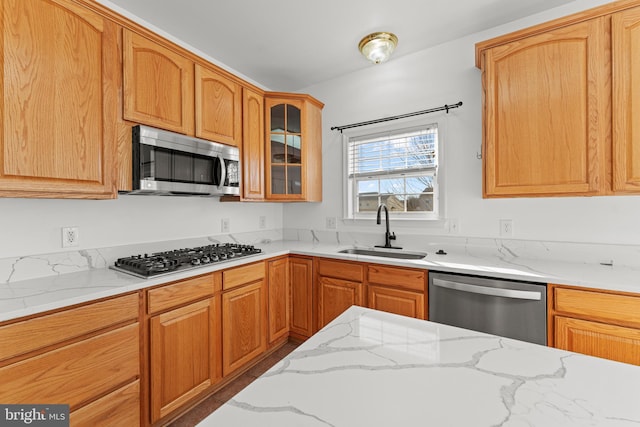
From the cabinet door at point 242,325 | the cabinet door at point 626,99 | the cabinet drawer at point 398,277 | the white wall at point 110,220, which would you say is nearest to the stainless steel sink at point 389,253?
the cabinet drawer at point 398,277

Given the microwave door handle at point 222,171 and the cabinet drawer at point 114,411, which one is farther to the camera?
the microwave door handle at point 222,171

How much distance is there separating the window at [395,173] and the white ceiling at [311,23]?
2.48 ft

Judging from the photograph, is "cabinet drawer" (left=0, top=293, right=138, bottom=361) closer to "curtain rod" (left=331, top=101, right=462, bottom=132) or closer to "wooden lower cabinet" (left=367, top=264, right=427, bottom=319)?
"wooden lower cabinet" (left=367, top=264, right=427, bottom=319)

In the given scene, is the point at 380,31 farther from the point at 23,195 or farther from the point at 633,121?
the point at 23,195

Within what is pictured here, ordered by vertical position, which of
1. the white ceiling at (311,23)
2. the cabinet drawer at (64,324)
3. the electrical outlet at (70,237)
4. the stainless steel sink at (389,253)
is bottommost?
the cabinet drawer at (64,324)

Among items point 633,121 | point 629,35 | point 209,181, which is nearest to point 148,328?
point 209,181

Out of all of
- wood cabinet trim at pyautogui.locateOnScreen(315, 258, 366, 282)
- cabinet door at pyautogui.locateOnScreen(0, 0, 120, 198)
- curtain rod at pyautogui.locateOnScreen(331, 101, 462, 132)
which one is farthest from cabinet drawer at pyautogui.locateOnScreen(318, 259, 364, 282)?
cabinet door at pyautogui.locateOnScreen(0, 0, 120, 198)

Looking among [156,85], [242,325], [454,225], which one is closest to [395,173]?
[454,225]

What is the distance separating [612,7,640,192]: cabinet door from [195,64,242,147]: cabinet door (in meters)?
2.49

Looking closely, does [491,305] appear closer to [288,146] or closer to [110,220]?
[288,146]

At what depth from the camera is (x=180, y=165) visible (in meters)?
1.94

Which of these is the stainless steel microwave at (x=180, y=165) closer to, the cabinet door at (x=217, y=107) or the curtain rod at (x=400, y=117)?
the cabinet door at (x=217, y=107)

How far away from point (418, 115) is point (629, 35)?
4.20ft

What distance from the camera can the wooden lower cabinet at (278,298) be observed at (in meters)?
2.39
